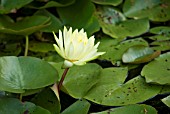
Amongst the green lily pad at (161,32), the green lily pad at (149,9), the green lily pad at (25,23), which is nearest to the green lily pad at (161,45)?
the green lily pad at (161,32)

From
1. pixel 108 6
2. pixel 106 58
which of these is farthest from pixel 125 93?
pixel 108 6

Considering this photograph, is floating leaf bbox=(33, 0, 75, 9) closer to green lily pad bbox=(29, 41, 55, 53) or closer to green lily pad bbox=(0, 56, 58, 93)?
green lily pad bbox=(29, 41, 55, 53)

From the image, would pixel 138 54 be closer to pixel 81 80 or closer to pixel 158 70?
pixel 158 70

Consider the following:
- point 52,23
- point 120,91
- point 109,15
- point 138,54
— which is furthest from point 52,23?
point 120,91

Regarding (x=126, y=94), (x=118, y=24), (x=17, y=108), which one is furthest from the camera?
(x=118, y=24)

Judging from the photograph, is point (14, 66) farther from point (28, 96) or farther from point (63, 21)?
point (63, 21)

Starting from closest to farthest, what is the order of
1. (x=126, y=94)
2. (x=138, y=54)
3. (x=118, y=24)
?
(x=126, y=94) < (x=138, y=54) < (x=118, y=24)

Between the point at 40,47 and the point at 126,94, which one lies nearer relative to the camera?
the point at 126,94
